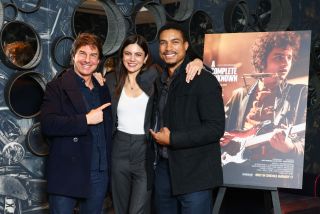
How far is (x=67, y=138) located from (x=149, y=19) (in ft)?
4.55

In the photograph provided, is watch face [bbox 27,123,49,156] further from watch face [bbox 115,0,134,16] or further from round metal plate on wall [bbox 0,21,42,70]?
watch face [bbox 115,0,134,16]

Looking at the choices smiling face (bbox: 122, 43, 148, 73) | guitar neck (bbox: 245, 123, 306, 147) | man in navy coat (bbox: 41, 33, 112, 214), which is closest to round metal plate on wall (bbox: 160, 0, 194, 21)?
smiling face (bbox: 122, 43, 148, 73)

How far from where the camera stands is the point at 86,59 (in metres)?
2.27

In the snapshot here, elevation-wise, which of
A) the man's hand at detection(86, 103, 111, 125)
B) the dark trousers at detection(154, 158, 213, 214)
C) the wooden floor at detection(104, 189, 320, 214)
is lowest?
the wooden floor at detection(104, 189, 320, 214)

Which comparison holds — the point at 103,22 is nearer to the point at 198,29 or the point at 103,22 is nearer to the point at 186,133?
the point at 198,29

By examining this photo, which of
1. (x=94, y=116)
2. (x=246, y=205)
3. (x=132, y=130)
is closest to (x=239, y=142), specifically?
(x=246, y=205)

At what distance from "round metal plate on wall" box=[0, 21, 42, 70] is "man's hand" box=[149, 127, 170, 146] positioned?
849 mm

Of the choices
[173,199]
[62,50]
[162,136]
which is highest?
[62,50]

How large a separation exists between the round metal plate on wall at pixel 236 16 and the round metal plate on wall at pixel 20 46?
1.84m

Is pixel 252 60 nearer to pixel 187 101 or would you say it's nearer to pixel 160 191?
pixel 187 101

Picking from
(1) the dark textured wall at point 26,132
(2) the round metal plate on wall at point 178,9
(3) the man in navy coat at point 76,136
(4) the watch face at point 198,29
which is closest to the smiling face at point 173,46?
(3) the man in navy coat at point 76,136

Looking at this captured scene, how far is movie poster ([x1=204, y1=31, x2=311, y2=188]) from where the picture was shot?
2.75 m

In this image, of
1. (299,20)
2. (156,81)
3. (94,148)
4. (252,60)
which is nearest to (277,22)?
(299,20)

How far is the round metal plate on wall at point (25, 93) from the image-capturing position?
2.57 m
